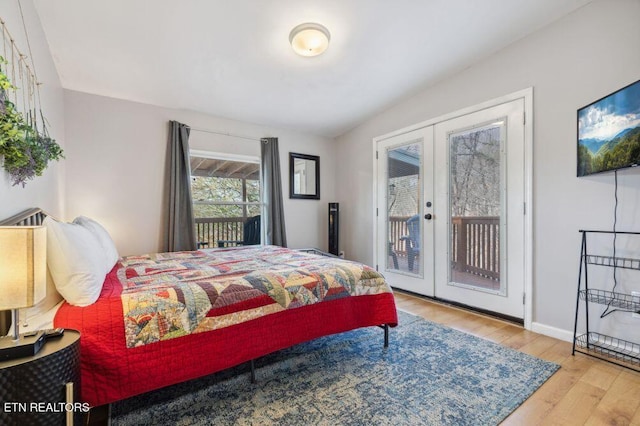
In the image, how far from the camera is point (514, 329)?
255 centimetres

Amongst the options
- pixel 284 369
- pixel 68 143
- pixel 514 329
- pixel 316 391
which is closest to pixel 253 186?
pixel 68 143

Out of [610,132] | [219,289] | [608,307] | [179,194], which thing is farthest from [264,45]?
[608,307]

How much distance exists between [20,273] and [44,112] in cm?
195

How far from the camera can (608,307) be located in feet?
6.84

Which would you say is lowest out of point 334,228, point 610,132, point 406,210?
point 334,228

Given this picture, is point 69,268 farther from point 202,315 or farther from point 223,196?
point 223,196

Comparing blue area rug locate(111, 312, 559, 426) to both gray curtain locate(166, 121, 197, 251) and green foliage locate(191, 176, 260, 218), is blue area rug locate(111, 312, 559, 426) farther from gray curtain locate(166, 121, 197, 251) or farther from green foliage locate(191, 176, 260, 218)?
green foliage locate(191, 176, 260, 218)

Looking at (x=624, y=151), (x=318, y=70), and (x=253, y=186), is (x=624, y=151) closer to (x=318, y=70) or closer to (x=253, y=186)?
(x=318, y=70)

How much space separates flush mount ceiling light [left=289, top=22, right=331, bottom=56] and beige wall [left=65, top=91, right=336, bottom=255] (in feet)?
5.87

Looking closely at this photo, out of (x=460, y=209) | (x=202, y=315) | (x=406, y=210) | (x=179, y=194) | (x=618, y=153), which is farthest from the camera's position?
(x=406, y=210)

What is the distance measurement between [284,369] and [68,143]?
10.0 ft

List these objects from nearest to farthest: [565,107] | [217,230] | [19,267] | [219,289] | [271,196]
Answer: [19,267]
[219,289]
[565,107]
[217,230]
[271,196]

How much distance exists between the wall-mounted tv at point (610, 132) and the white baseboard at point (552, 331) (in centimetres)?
123

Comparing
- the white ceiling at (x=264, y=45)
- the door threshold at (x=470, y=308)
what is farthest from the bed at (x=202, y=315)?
the white ceiling at (x=264, y=45)
